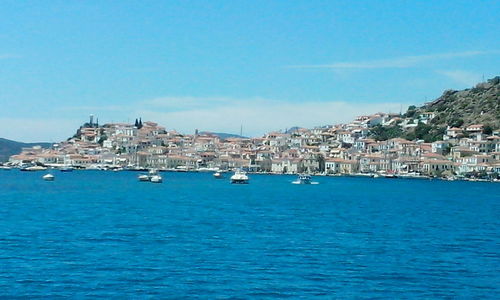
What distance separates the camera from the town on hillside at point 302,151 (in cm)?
10538

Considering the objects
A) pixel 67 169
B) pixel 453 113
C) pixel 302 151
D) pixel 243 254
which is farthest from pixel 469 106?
pixel 243 254

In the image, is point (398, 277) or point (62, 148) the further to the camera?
point (62, 148)

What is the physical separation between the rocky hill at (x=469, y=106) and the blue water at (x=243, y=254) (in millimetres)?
88994

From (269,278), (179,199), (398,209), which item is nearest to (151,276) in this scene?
(269,278)

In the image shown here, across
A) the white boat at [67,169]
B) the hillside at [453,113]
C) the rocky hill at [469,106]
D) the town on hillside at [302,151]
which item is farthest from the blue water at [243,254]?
the rocky hill at [469,106]

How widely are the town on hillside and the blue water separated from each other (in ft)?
237

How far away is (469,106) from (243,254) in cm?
11573

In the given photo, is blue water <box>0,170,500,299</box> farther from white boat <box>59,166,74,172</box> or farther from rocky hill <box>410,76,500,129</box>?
rocky hill <box>410,76,500,129</box>

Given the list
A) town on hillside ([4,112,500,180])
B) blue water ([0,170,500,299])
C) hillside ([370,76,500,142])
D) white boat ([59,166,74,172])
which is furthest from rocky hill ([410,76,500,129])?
blue water ([0,170,500,299])

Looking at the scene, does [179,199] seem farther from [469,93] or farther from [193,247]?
[469,93]

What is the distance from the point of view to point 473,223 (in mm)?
32156

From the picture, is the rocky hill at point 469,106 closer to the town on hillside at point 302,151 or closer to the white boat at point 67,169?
the town on hillside at point 302,151

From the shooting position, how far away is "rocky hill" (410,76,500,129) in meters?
120

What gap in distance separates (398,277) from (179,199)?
94.3 feet
